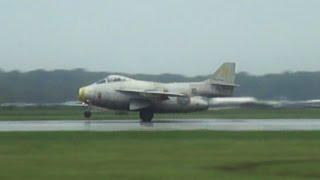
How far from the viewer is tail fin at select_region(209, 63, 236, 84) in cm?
5369

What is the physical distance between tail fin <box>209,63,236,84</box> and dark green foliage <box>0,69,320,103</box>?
27.6m

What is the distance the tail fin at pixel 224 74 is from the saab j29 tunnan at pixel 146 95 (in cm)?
32

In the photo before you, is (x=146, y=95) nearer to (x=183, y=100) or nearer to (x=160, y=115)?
(x=183, y=100)

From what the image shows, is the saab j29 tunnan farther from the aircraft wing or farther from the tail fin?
the tail fin

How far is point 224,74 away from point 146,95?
5580mm
